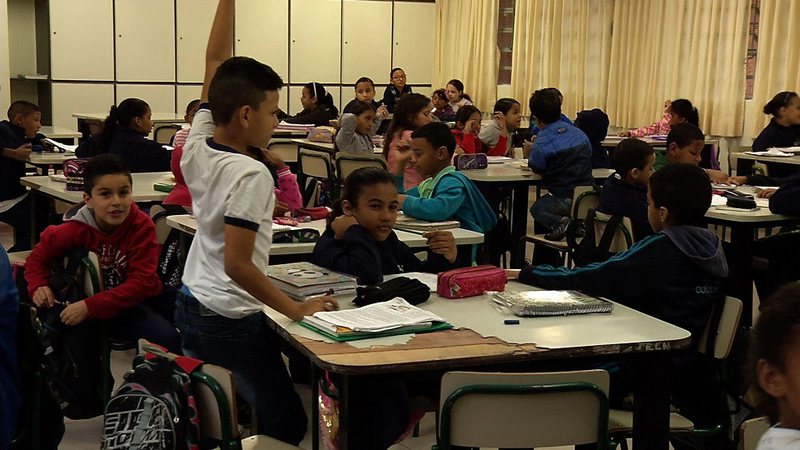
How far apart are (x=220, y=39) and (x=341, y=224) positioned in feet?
2.38

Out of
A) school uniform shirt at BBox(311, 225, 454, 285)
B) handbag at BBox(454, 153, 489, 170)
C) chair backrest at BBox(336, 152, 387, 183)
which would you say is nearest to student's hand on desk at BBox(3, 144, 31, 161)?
chair backrest at BBox(336, 152, 387, 183)

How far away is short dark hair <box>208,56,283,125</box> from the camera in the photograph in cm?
257

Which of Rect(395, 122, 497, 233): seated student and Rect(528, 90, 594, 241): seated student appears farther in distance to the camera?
Rect(528, 90, 594, 241): seated student

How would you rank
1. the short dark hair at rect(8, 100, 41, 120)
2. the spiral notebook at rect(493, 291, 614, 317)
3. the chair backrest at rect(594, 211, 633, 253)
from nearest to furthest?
the spiral notebook at rect(493, 291, 614, 317) → the chair backrest at rect(594, 211, 633, 253) → the short dark hair at rect(8, 100, 41, 120)

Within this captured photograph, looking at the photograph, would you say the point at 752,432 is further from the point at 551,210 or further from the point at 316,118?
the point at 316,118

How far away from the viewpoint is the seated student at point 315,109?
10.5 m

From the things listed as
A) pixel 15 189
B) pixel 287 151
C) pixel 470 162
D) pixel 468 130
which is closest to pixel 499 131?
pixel 468 130

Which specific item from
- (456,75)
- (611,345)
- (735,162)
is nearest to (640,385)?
(611,345)

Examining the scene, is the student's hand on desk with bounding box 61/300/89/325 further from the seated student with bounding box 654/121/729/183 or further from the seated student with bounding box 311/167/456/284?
the seated student with bounding box 654/121/729/183

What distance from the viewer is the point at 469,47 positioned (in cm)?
1388

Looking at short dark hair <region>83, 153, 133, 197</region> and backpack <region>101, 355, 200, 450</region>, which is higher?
short dark hair <region>83, 153, 133, 197</region>

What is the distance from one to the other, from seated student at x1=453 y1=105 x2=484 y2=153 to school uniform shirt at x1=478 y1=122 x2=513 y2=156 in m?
0.13

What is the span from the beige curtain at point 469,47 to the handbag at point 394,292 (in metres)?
10.8

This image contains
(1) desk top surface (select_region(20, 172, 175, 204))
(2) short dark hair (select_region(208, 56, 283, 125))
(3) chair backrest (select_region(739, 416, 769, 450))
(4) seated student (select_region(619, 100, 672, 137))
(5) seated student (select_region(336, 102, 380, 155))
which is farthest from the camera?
(4) seated student (select_region(619, 100, 672, 137))
